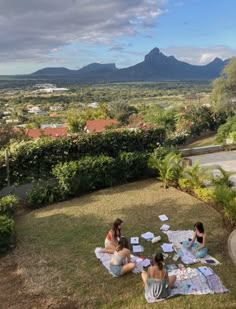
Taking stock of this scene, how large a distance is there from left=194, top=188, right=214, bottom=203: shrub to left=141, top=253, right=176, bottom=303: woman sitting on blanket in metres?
4.29

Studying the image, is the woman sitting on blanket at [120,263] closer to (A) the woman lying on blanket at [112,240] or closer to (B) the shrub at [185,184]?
(A) the woman lying on blanket at [112,240]

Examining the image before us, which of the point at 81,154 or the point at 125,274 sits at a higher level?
the point at 81,154

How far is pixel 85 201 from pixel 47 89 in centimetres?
12833

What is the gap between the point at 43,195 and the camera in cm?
1055

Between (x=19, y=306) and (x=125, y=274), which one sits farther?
(x=125, y=274)

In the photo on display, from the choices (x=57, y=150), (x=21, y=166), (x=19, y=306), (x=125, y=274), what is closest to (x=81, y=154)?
(x=57, y=150)

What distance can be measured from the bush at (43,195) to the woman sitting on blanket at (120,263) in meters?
4.22

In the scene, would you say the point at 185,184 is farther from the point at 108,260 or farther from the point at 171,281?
the point at 171,281

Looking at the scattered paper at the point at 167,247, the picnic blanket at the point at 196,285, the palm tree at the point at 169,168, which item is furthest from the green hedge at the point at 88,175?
the picnic blanket at the point at 196,285

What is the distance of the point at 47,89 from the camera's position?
134m

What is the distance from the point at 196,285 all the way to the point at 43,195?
557 centimetres

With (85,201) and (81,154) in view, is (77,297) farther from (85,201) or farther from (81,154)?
(81,154)

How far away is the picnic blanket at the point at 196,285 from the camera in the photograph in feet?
19.8

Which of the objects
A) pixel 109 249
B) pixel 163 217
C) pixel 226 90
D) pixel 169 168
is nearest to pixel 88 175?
pixel 169 168
